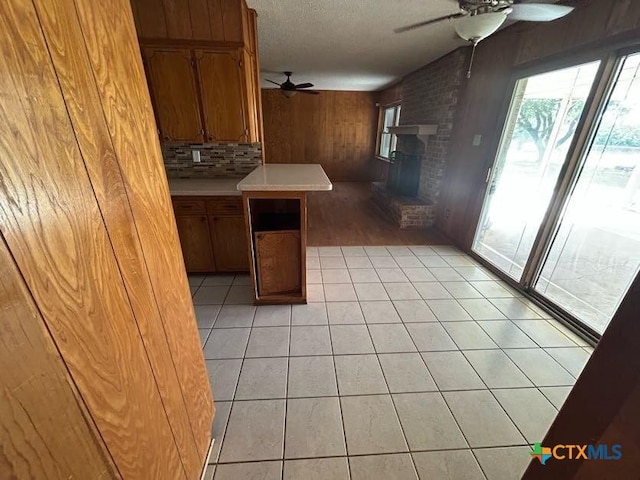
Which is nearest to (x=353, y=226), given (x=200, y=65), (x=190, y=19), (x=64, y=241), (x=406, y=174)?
(x=406, y=174)

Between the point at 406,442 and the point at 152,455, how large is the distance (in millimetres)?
1120

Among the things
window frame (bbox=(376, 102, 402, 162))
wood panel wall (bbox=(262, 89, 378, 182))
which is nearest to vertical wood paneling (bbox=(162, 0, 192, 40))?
window frame (bbox=(376, 102, 402, 162))

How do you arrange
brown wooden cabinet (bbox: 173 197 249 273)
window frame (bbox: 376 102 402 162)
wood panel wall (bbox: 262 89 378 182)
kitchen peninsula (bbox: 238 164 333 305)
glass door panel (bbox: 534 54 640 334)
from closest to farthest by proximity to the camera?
glass door panel (bbox: 534 54 640 334) < kitchen peninsula (bbox: 238 164 333 305) < brown wooden cabinet (bbox: 173 197 249 273) < window frame (bbox: 376 102 402 162) < wood panel wall (bbox: 262 89 378 182)

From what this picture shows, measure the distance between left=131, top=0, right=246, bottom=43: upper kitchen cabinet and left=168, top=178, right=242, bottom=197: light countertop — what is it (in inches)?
46.8

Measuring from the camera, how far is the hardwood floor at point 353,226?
3711 millimetres

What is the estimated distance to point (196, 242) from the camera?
2559 millimetres

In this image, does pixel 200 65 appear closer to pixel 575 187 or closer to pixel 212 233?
pixel 212 233

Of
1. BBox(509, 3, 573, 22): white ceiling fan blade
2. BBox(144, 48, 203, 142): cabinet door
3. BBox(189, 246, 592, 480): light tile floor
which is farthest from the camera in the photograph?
BBox(144, 48, 203, 142): cabinet door

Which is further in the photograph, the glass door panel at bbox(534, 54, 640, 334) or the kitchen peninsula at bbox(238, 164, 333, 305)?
the kitchen peninsula at bbox(238, 164, 333, 305)

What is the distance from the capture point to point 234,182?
8.93 feet

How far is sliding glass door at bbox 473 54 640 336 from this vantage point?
1.81 m

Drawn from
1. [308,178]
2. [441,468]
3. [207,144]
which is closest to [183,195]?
[207,144]

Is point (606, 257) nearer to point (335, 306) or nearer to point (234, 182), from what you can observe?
point (335, 306)

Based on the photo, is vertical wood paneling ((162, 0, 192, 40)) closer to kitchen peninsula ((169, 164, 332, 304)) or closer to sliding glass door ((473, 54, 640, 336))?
kitchen peninsula ((169, 164, 332, 304))
